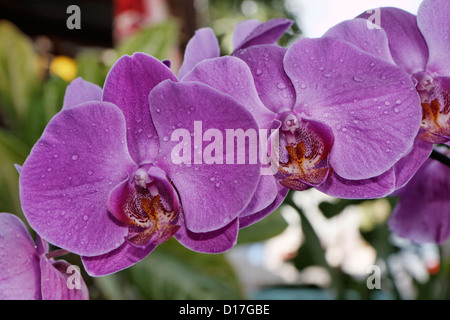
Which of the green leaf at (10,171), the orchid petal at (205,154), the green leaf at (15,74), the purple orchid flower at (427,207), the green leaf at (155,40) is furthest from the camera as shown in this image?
the green leaf at (15,74)

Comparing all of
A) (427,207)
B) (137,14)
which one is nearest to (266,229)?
(427,207)

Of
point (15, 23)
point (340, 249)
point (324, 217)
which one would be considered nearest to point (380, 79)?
point (324, 217)

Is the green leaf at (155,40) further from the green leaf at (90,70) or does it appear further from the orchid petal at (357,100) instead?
the orchid petal at (357,100)

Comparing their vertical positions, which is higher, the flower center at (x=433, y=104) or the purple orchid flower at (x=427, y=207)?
the flower center at (x=433, y=104)

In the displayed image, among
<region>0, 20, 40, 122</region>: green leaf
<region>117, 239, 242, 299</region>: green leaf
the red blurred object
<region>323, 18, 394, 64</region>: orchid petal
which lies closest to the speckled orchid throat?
<region>323, 18, 394, 64</region>: orchid petal

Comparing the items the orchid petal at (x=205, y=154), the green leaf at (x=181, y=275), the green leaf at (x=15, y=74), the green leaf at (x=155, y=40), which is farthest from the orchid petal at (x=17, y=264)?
the green leaf at (x=15, y=74)

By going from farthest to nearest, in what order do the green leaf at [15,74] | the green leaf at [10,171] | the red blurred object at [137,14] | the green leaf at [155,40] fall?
1. the red blurred object at [137,14]
2. the green leaf at [15,74]
3. the green leaf at [155,40]
4. the green leaf at [10,171]
